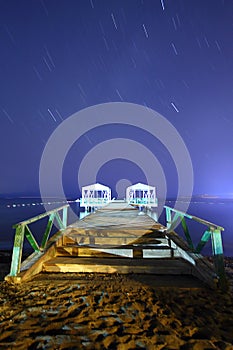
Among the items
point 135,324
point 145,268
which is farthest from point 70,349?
point 145,268

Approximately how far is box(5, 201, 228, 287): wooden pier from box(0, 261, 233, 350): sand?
560mm

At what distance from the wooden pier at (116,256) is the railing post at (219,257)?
0.32ft

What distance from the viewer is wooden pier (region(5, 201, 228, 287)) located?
420 cm

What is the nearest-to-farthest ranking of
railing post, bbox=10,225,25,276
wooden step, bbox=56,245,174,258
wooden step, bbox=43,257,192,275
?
railing post, bbox=10,225,25,276 → wooden step, bbox=43,257,192,275 → wooden step, bbox=56,245,174,258

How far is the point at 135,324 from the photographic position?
2.43 m

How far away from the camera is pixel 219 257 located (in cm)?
374

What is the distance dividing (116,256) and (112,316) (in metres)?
→ 2.67

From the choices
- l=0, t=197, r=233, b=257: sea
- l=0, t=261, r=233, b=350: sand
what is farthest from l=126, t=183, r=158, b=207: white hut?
l=0, t=261, r=233, b=350: sand

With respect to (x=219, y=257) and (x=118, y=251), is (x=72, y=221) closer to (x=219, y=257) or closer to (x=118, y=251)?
(x=118, y=251)

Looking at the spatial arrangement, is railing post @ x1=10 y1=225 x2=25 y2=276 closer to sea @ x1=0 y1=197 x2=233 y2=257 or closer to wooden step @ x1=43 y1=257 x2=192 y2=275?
wooden step @ x1=43 y1=257 x2=192 y2=275

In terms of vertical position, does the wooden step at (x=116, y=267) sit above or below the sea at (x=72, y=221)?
above

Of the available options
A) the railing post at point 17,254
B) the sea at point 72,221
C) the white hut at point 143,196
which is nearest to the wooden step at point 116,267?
the railing post at point 17,254

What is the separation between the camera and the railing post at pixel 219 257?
354cm

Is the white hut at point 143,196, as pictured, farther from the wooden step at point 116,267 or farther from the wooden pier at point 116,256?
the wooden step at point 116,267
